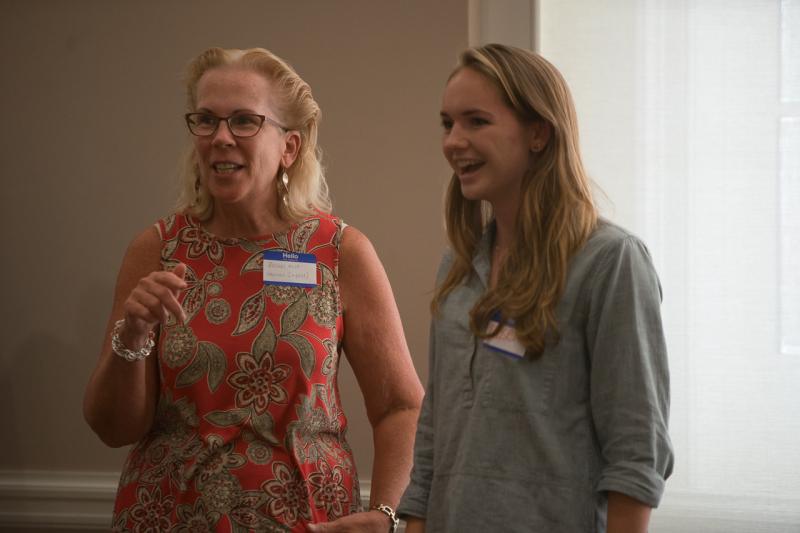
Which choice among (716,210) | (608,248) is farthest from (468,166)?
(716,210)

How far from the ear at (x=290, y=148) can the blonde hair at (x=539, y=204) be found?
0.70 meters

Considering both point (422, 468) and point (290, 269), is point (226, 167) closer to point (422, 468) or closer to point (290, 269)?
point (290, 269)

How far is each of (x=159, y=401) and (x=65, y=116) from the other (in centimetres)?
150

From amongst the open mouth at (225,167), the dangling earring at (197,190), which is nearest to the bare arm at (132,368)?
the dangling earring at (197,190)

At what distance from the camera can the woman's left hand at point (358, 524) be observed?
1.84m

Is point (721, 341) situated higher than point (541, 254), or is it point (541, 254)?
point (541, 254)

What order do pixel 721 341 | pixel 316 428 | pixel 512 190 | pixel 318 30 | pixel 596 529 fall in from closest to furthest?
pixel 596 529 < pixel 512 190 < pixel 316 428 < pixel 721 341 < pixel 318 30

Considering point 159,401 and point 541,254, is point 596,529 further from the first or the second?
point 159,401

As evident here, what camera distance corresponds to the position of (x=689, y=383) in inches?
105

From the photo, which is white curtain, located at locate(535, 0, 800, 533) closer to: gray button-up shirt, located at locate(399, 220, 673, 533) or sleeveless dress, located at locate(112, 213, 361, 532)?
sleeveless dress, located at locate(112, 213, 361, 532)

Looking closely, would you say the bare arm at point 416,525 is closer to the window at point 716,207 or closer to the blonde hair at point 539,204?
the blonde hair at point 539,204

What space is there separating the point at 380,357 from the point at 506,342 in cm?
69

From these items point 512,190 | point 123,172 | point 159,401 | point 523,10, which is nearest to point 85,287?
point 123,172

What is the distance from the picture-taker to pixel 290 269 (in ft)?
6.59
